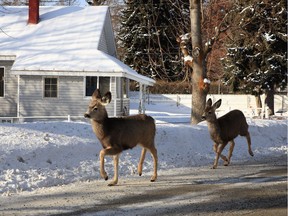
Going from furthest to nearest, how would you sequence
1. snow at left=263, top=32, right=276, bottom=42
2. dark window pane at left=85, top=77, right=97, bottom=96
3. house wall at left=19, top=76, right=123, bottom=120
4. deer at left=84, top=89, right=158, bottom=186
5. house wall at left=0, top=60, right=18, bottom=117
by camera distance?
1. snow at left=263, top=32, right=276, bottom=42
2. house wall at left=0, top=60, right=18, bottom=117
3. dark window pane at left=85, top=77, right=97, bottom=96
4. house wall at left=19, top=76, right=123, bottom=120
5. deer at left=84, top=89, right=158, bottom=186

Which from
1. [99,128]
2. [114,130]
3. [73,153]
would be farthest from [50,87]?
[99,128]

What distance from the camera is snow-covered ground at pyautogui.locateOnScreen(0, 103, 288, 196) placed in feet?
32.8

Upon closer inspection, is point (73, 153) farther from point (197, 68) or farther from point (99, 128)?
point (197, 68)

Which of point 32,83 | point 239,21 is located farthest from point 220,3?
point 32,83

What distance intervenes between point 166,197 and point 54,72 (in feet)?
60.2

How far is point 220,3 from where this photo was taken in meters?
22.6

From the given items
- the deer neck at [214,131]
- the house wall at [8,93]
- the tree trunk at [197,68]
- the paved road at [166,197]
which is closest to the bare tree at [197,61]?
the tree trunk at [197,68]

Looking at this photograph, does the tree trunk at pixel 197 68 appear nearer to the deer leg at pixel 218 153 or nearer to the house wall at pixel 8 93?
the deer leg at pixel 218 153

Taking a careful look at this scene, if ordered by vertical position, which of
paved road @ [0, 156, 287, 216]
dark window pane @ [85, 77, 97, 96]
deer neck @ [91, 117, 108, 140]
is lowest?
paved road @ [0, 156, 287, 216]

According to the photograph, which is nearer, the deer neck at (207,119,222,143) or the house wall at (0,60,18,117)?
the deer neck at (207,119,222,143)

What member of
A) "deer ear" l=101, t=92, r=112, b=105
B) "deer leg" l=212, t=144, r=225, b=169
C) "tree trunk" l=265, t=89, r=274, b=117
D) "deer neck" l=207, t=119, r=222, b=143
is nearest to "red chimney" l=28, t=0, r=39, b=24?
"tree trunk" l=265, t=89, r=274, b=117

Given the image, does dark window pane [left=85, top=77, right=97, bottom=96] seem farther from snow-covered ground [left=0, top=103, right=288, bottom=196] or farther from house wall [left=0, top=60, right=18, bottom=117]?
snow-covered ground [left=0, top=103, right=288, bottom=196]

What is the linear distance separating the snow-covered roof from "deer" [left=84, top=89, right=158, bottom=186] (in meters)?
15.4

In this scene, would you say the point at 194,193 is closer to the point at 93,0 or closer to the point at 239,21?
the point at 239,21
